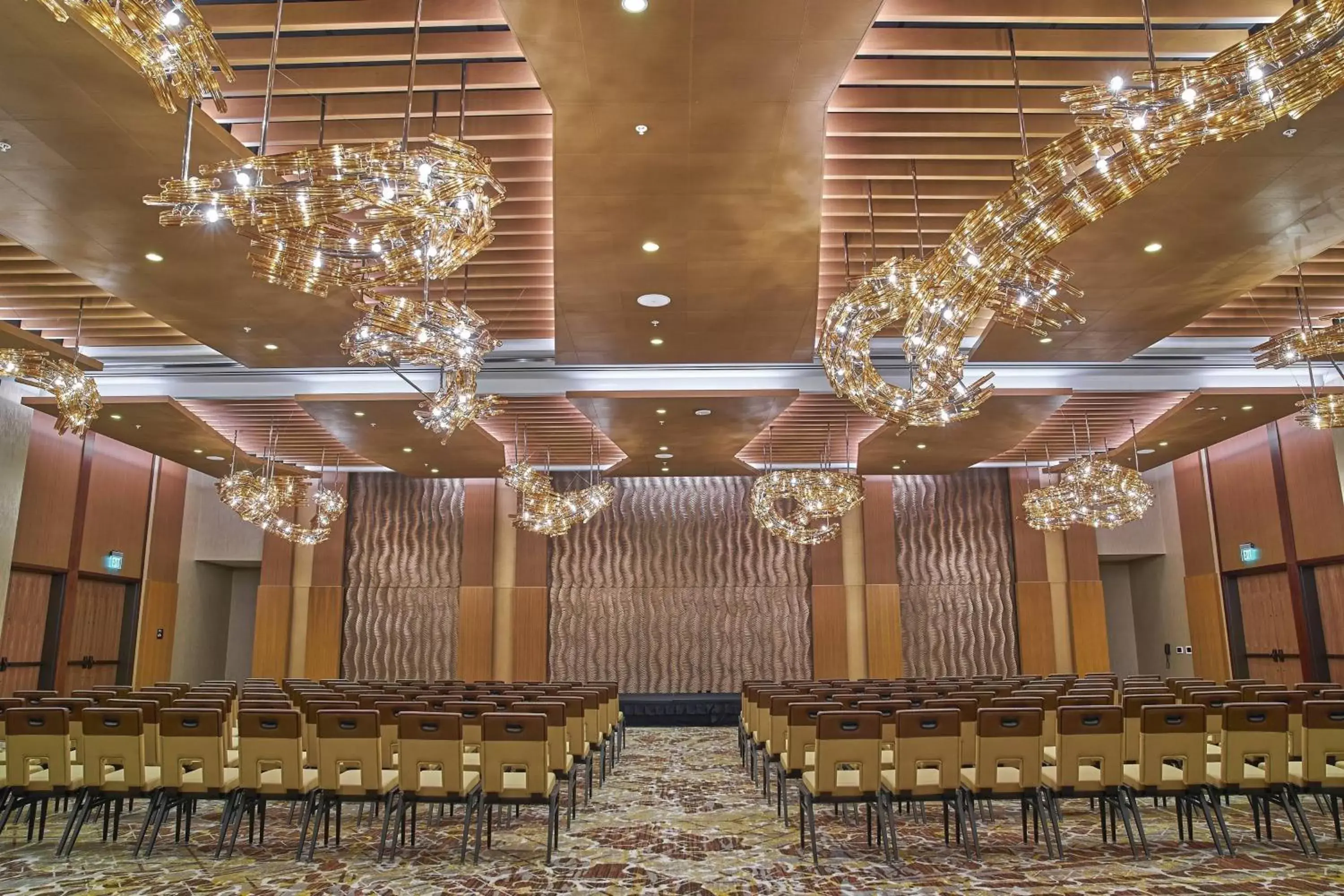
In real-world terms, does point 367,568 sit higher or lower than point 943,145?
lower

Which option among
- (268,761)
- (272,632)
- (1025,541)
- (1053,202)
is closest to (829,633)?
(1025,541)

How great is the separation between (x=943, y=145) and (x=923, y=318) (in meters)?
2.20

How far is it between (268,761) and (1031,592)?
54.5ft

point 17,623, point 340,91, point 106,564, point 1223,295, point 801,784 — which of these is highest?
point 340,91

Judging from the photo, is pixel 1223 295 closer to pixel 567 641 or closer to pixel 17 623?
pixel 567 641

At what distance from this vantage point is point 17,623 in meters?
14.1

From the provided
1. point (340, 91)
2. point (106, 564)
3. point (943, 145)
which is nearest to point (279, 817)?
point (340, 91)

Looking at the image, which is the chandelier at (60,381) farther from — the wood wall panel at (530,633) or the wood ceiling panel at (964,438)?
the wood wall panel at (530,633)

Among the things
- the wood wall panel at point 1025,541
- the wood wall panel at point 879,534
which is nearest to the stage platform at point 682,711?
the wood wall panel at point 879,534

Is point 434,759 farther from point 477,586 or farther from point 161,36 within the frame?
point 477,586

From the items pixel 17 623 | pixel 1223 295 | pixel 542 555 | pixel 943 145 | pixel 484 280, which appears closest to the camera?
pixel 943 145

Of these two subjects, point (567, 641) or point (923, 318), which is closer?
point (923, 318)

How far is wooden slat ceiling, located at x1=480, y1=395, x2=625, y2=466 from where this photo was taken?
13680 millimetres

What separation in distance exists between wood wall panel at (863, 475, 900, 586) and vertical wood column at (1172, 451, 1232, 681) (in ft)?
19.6
